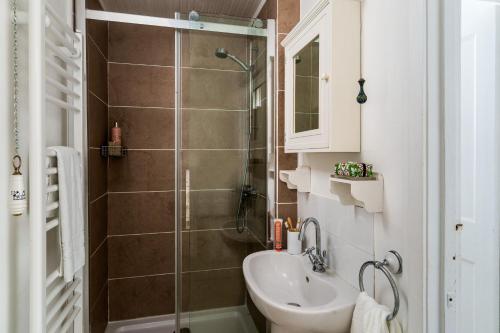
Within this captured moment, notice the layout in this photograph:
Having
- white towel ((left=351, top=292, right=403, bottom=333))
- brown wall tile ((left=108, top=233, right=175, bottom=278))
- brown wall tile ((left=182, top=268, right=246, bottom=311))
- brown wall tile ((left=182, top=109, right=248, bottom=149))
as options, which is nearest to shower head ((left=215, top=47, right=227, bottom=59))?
brown wall tile ((left=182, top=109, right=248, bottom=149))

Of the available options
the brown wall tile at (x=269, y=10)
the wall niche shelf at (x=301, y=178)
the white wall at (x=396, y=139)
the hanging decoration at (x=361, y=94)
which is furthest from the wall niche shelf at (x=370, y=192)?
the brown wall tile at (x=269, y=10)

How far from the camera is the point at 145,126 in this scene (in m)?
2.33

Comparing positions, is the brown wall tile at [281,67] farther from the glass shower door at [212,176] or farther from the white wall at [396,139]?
the white wall at [396,139]

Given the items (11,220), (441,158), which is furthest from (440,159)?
(11,220)

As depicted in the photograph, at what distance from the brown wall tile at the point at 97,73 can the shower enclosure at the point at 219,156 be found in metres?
0.34

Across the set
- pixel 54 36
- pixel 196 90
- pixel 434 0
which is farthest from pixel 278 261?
pixel 54 36

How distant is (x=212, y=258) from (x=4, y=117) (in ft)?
4.03

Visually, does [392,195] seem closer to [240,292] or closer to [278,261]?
[278,261]

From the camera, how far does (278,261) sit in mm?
1605

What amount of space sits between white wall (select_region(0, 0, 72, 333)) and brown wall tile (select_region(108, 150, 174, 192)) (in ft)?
4.39

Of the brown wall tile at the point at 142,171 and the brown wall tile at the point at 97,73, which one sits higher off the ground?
the brown wall tile at the point at 97,73

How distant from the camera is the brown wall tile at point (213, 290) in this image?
5.63 ft

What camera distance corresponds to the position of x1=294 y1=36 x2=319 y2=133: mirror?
133 cm

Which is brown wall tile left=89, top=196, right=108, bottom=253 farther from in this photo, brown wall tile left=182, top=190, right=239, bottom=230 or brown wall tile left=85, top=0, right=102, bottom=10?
brown wall tile left=85, top=0, right=102, bottom=10
